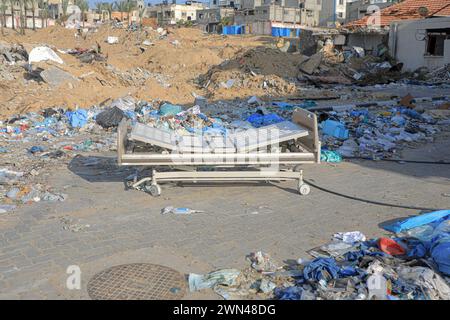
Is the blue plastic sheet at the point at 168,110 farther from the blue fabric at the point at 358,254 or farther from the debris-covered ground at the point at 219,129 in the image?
the blue fabric at the point at 358,254

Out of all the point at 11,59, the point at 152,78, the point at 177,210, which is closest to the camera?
the point at 177,210

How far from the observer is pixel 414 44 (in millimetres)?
26609

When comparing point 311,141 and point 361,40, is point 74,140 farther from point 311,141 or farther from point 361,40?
point 361,40

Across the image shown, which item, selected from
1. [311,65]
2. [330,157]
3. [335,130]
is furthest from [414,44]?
[330,157]

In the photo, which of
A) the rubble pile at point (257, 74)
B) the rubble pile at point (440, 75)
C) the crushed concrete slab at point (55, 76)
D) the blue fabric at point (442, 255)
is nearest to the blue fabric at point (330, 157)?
the blue fabric at point (442, 255)

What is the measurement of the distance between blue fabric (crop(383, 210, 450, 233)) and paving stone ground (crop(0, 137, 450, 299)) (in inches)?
6.9

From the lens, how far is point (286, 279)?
12.8 feet

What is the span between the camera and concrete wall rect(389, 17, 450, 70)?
25.1 meters

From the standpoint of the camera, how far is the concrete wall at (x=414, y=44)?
989 inches

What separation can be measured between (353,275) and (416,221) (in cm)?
159

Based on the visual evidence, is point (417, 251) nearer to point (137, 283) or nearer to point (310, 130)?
Answer: point (137, 283)

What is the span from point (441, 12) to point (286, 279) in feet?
92.0

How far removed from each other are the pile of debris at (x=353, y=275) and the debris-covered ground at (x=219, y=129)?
0.01 metres

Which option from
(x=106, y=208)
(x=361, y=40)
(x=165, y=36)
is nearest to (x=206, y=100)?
(x=106, y=208)
